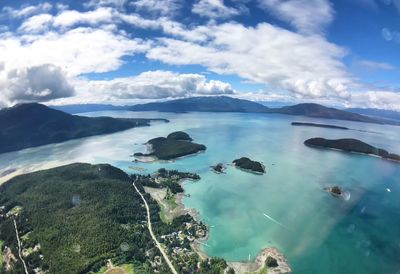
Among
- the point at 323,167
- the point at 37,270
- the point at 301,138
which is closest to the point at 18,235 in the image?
the point at 37,270

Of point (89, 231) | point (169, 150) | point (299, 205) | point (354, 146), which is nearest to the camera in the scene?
point (89, 231)

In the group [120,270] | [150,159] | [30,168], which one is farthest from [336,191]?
[30,168]

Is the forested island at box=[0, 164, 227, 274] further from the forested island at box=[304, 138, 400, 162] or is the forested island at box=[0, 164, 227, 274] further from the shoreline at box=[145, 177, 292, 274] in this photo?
the forested island at box=[304, 138, 400, 162]

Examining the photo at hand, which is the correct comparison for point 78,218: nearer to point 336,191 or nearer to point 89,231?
point 89,231

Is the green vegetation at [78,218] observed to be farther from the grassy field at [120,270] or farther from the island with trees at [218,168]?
the island with trees at [218,168]

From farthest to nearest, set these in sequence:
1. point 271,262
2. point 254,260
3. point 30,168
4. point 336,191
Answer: point 30,168 → point 336,191 → point 254,260 → point 271,262

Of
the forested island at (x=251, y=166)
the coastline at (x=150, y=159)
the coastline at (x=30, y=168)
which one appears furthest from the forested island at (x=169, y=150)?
the coastline at (x=30, y=168)
